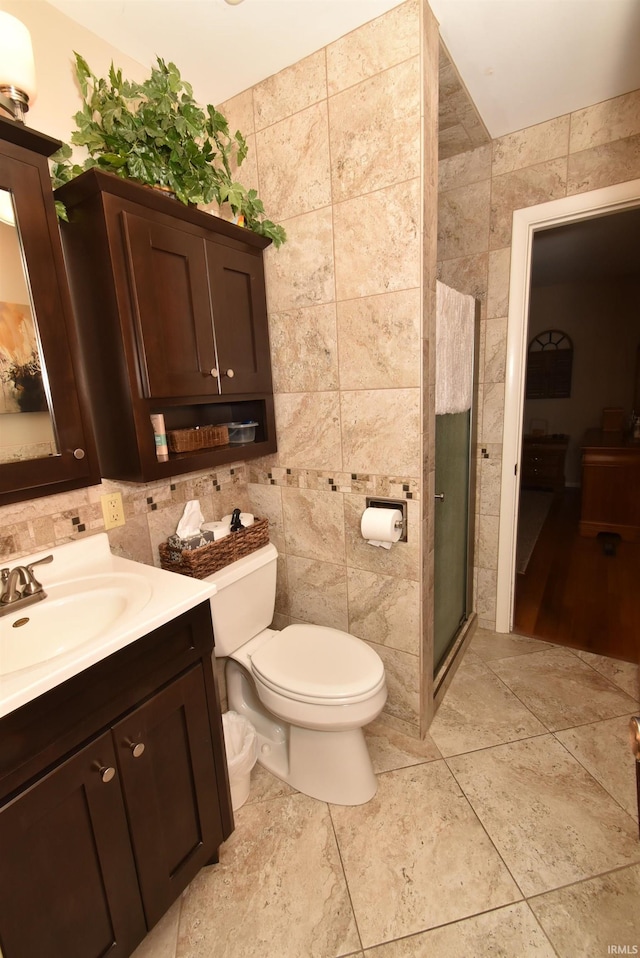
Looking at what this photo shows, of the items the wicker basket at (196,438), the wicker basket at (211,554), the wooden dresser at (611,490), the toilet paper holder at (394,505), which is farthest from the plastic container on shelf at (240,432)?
the wooden dresser at (611,490)

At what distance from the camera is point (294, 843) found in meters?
1.35

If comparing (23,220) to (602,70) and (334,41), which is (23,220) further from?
(602,70)

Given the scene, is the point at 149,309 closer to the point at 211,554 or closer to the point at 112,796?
the point at 211,554

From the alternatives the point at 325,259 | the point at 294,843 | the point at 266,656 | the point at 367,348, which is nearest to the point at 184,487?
the point at 266,656

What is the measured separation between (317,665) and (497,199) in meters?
2.27

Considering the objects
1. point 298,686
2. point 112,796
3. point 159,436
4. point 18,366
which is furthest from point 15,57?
point 298,686

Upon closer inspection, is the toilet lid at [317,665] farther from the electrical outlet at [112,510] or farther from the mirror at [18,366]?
the mirror at [18,366]

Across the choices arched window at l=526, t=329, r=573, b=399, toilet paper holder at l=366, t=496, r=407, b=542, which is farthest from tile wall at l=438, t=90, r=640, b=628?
arched window at l=526, t=329, r=573, b=399

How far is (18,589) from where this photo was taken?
1.10m

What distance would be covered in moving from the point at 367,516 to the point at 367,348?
602 millimetres

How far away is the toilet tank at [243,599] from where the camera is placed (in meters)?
1.51

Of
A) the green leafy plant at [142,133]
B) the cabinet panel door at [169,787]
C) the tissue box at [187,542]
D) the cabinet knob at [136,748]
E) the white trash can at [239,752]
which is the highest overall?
the green leafy plant at [142,133]

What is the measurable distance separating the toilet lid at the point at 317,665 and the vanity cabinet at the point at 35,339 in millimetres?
889

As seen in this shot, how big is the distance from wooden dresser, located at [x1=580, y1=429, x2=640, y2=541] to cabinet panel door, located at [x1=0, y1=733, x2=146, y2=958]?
4016mm
